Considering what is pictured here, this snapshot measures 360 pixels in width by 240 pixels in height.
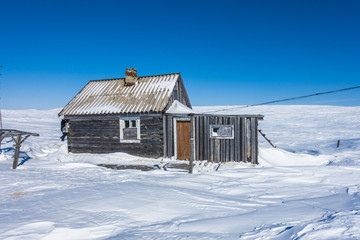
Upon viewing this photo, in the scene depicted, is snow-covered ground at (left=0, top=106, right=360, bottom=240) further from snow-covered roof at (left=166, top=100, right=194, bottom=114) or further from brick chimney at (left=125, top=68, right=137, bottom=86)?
brick chimney at (left=125, top=68, right=137, bottom=86)

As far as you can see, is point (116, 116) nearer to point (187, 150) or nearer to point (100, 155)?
point (100, 155)

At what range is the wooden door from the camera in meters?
13.6

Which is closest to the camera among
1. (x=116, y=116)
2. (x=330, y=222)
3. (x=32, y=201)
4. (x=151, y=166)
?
(x=330, y=222)

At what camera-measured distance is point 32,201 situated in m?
6.30

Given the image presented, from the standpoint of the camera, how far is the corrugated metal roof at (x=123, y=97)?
14289mm

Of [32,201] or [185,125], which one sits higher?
[185,125]

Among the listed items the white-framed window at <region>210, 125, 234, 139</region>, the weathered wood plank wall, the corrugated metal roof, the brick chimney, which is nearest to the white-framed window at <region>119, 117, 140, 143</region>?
the corrugated metal roof

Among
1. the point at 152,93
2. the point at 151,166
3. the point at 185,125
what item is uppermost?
the point at 152,93

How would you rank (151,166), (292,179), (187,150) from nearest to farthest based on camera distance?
(292,179)
(151,166)
(187,150)

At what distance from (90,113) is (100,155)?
2.67m

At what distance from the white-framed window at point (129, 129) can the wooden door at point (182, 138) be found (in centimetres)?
241

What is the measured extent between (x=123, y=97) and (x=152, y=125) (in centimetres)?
323

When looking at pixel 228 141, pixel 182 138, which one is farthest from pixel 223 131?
pixel 182 138

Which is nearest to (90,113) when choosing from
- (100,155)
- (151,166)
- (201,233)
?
(100,155)
